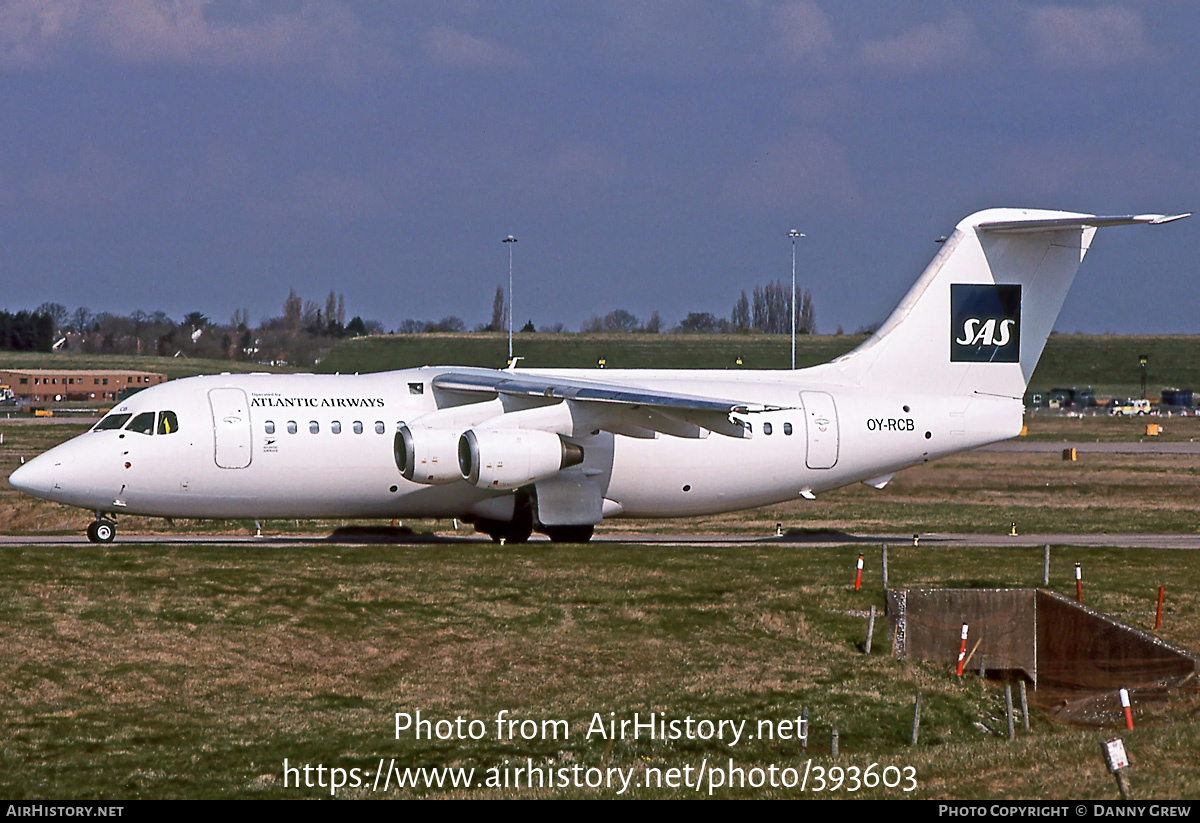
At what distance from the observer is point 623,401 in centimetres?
2559

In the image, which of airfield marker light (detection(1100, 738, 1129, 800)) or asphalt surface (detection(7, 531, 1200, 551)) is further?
asphalt surface (detection(7, 531, 1200, 551))

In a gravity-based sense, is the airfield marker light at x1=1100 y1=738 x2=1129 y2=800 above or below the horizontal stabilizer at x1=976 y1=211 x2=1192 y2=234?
below

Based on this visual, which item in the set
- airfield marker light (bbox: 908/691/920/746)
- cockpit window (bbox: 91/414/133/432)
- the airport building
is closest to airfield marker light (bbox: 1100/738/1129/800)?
airfield marker light (bbox: 908/691/920/746)

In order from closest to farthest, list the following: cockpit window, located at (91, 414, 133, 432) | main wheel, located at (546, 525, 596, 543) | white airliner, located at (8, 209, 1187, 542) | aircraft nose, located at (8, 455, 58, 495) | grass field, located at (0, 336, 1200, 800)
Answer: grass field, located at (0, 336, 1200, 800), aircraft nose, located at (8, 455, 58, 495), white airliner, located at (8, 209, 1187, 542), cockpit window, located at (91, 414, 133, 432), main wheel, located at (546, 525, 596, 543)

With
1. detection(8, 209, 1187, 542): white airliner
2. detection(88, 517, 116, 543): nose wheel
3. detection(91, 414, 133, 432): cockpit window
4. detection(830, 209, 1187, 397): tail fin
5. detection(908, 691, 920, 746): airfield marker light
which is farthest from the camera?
detection(830, 209, 1187, 397): tail fin

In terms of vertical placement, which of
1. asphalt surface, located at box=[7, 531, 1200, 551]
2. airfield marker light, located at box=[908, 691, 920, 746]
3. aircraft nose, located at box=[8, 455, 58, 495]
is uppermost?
aircraft nose, located at box=[8, 455, 58, 495]

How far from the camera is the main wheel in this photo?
2833 centimetres

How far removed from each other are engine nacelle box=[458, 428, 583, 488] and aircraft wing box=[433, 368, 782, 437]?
785 millimetres

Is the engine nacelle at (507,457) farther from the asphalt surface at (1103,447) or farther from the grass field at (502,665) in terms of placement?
the asphalt surface at (1103,447)

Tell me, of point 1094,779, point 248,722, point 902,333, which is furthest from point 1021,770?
point 902,333

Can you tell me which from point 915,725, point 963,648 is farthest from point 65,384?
point 915,725

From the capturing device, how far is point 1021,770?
13609 mm

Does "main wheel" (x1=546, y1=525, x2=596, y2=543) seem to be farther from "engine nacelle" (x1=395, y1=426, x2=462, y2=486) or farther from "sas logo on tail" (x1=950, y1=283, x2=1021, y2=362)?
"sas logo on tail" (x1=950, y1=283, x2=1021, y2=362)

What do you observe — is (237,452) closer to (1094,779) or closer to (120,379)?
(1094,779)
